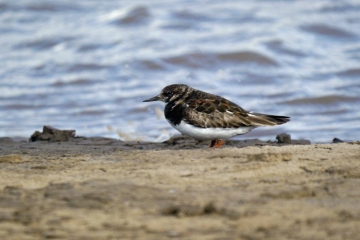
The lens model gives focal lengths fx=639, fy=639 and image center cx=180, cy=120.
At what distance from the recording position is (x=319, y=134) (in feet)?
27.0

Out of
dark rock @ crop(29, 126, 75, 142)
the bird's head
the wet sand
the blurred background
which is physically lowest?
the wet sand

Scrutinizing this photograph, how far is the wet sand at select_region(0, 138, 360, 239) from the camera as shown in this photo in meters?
2.95

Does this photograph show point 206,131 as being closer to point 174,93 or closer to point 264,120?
point 264,120

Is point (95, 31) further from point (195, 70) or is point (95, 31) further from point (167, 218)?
point (167, 218)

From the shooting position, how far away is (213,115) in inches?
224

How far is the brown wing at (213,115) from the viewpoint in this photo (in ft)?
18.4

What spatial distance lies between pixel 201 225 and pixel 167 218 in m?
0.19

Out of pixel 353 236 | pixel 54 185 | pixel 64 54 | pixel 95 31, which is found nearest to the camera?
pixel 353 236

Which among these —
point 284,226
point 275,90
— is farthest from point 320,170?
point 275,90

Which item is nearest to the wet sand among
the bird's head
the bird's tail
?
the bird's tail

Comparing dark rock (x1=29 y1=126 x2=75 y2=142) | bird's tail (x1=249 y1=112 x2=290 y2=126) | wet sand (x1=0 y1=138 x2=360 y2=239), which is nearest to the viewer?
wet sand (x1=0 y1=138 x2=360 y2=239)

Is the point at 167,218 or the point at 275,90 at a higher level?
the point at 275,90

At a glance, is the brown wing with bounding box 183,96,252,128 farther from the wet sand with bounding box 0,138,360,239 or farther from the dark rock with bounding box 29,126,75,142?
the dark rock with bounding box 29,126,75,142

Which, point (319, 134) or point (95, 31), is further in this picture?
point (95, 31)
